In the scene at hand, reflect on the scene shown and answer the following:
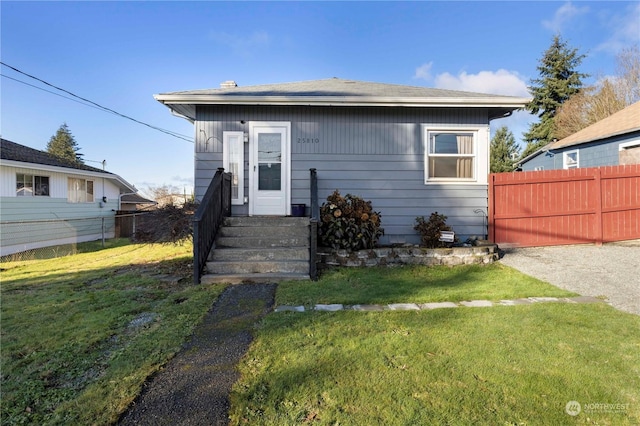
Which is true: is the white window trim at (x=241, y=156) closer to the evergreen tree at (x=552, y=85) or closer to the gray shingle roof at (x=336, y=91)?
the gray shingle roof at (x=336, y=91)

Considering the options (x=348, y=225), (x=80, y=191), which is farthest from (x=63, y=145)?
(x=348, y=225)

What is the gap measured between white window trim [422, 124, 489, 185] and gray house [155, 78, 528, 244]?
0.02m

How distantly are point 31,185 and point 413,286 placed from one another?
14929 mm

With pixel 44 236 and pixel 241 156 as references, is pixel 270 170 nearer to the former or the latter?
pixel 241 156

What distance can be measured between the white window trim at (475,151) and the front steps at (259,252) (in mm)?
3178

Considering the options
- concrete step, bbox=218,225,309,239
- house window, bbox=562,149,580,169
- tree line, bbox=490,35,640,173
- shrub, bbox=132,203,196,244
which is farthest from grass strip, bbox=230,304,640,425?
tree line, bbox=490,35,640,173

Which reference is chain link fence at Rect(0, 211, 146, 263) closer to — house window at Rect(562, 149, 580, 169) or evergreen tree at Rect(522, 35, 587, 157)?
house window at Rect(562, 149, 580, 169)

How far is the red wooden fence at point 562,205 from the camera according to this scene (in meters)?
6.86

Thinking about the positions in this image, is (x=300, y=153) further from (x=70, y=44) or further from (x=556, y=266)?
(x=70, y=44)

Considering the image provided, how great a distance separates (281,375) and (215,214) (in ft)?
13.1

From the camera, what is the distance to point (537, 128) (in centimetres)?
2403

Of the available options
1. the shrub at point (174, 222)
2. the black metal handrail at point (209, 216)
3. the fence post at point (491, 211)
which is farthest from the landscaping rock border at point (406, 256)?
the shrub at point (174, 222)

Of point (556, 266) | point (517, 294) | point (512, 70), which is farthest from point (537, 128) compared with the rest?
point (517, 294)

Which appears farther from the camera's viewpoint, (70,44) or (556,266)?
(70,44)
